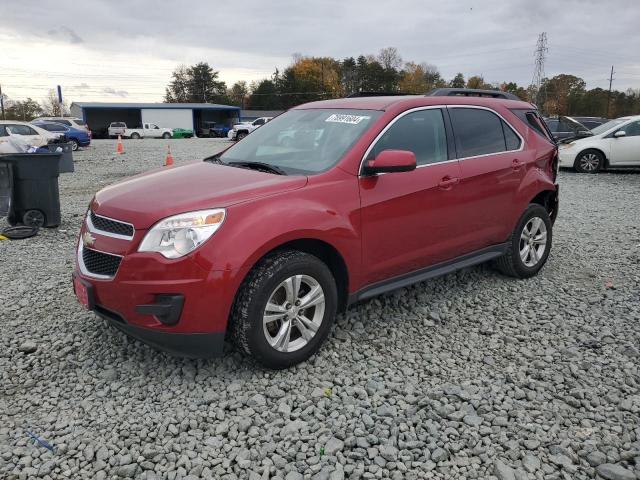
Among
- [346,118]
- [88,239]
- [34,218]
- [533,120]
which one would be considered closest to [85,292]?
[88,239]

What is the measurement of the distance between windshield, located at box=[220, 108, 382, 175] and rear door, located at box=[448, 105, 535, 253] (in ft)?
3.17

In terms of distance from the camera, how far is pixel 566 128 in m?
17.6

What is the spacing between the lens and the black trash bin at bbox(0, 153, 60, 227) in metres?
7.21

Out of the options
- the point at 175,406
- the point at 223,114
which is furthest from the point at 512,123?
the point at 223,114

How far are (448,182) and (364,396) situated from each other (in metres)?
1.91

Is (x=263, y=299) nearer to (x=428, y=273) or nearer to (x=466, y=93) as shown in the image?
(x=428, y=273)

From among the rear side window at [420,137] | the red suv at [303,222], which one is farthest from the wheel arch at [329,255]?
the rear side window at [420,137]

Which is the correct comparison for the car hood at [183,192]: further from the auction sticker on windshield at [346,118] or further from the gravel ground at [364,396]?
the gravel ground at [364,396]

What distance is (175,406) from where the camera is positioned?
311 centimetres

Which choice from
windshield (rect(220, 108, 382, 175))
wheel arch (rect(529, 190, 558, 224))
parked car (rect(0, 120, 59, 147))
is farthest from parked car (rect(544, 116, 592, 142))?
parked car (rect(0, 120, 59, 147))

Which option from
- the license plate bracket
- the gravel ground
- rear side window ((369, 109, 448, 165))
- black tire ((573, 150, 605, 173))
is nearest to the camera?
the gravel ground

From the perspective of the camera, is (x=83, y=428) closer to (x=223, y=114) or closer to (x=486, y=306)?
(x=486, y=306)

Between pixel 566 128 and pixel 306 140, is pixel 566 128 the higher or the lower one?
the higher one

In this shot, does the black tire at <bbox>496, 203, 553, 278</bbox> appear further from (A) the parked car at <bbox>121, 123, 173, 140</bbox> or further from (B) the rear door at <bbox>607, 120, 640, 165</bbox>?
(A) the parked car at <bbox>121, 123, 173, 140</bbox>
